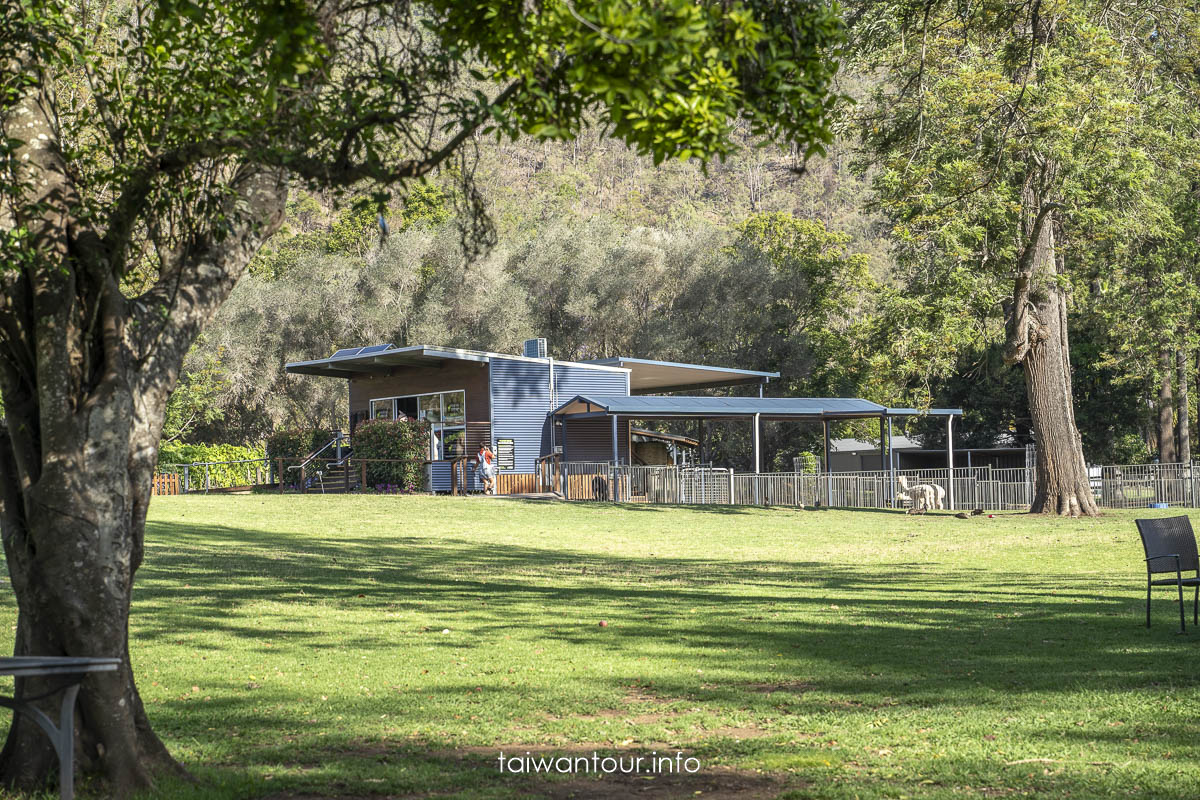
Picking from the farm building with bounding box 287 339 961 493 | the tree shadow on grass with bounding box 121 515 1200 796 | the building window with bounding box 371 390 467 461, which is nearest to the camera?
the tree shadow on grass with bounding box 121 515 1200 796

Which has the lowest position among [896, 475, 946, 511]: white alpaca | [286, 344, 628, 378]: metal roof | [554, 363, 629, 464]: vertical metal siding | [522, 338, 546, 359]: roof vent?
[896, 475, 946, 511]: white alpaca

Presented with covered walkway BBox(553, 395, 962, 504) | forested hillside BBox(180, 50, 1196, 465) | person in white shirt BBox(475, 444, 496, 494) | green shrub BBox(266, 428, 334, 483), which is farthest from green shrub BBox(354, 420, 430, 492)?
forested hillside BBox(180, 50, 1196, 465)

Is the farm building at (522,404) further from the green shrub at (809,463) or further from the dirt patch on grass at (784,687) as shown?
the dirt patch on grass at (784,687)

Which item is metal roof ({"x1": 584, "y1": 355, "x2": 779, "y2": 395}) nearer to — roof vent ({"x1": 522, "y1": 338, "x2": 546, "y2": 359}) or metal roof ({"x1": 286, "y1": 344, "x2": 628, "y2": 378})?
metal roof ({"x1": 286, "y1": 344, "x2": 628, "y2": 378})

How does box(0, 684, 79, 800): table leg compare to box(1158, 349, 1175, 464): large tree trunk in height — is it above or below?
below

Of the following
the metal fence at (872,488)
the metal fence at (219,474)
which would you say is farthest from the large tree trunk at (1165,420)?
the metal fence at (219,474)

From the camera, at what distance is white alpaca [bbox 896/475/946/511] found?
99.7 feet

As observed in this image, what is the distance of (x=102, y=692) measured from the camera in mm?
5152

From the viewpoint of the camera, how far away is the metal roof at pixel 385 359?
114ft

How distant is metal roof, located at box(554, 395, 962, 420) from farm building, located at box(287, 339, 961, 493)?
0.03 m

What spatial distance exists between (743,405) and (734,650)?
27.1m

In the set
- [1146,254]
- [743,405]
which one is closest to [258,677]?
[743,405]

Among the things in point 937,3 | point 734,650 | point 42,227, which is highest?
point 937,3

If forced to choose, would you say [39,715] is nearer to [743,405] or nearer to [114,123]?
[114,123]
